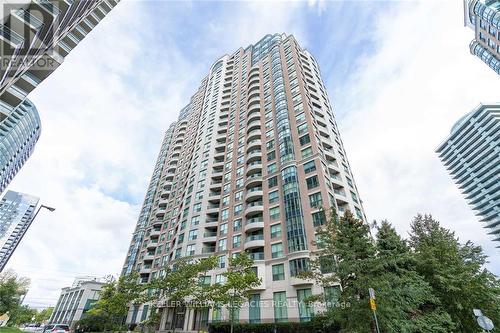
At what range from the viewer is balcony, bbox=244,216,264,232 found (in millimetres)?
38434

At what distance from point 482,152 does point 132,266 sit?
17041 cm

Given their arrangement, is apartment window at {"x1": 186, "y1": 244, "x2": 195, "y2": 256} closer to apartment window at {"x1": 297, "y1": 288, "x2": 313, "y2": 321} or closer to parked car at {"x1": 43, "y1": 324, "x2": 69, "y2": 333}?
apartment window at {"x1": 297, "y1": 288, "x2": 313, "y2": 321}

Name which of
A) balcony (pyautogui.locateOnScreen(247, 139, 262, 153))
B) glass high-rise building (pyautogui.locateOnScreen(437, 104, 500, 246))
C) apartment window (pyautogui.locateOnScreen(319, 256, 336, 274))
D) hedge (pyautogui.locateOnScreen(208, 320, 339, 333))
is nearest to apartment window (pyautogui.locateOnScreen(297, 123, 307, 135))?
balcony (pyautogui.locateOnScreen(247, 139, 262, 153))

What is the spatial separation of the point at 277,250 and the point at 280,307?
7.31m

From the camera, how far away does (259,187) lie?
144 ft

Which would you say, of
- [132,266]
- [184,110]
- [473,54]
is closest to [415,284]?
[132,266]

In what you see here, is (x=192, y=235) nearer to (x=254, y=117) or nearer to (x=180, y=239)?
(x=180, y=239)

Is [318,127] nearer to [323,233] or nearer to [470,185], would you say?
[323,233]

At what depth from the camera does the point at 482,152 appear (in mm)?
125875

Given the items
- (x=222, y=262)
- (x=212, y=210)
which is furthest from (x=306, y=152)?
(x=222, y=262)

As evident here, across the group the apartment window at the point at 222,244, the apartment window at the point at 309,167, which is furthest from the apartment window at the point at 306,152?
the apartment window at the point at 222,244

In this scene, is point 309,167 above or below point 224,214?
above

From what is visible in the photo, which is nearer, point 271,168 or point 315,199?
point 315,199

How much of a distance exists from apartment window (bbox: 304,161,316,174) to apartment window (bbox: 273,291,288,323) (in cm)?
1840
